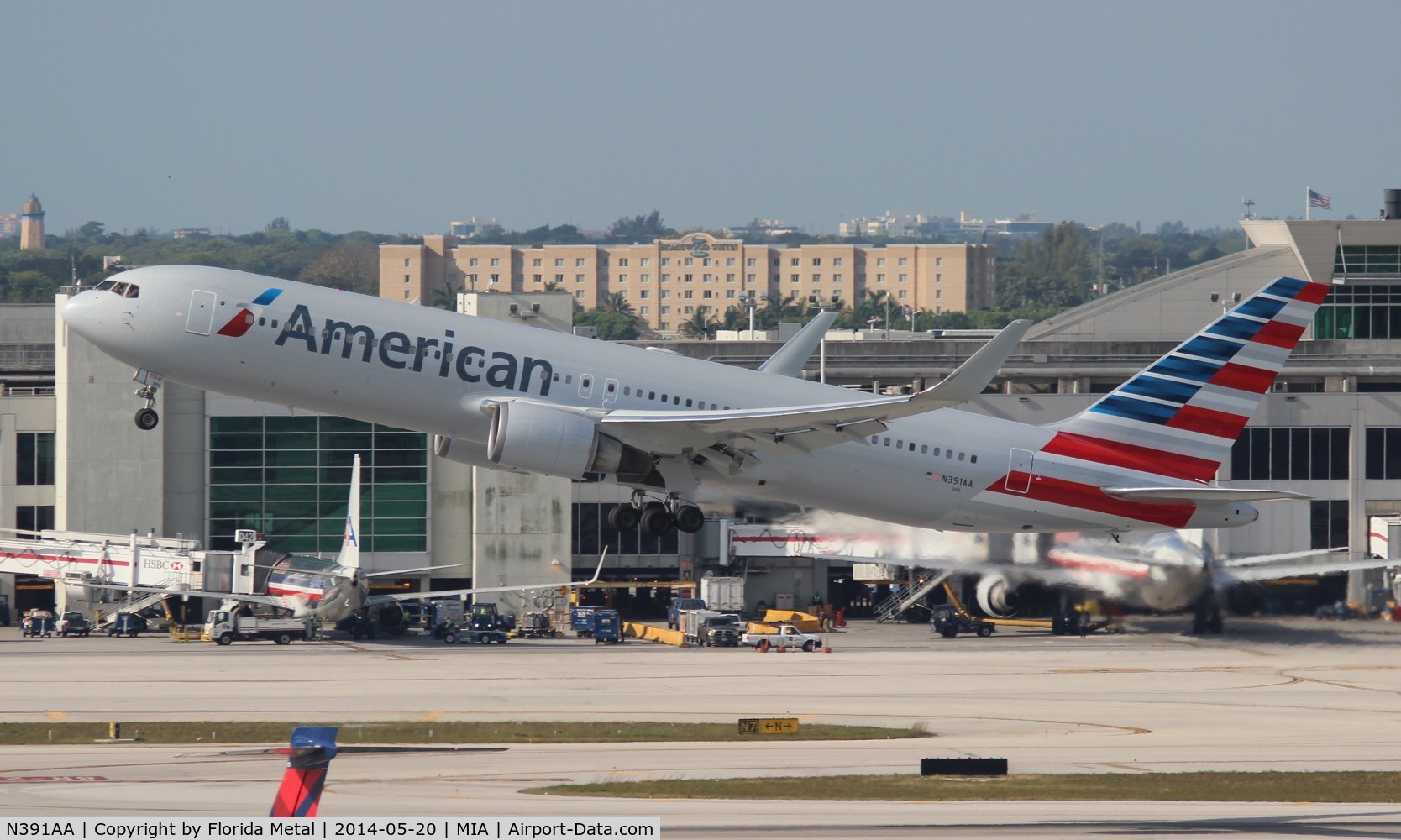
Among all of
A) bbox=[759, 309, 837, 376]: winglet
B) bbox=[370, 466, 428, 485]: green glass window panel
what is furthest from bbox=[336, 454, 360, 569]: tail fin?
bbox=[759, 309, 837, 376]: winglet

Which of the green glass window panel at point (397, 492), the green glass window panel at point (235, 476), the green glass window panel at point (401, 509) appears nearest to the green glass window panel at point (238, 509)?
the green glass window panel at point (235, 476)

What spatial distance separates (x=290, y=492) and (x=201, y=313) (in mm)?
45673

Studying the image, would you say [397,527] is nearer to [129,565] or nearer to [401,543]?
[401,543]

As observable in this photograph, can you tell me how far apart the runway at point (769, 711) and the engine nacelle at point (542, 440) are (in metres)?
7.57

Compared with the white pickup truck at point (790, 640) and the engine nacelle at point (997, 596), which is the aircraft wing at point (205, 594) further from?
the engine nacelle at point (997, 596)

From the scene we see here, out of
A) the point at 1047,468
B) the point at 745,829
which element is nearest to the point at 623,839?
the point at 745,829

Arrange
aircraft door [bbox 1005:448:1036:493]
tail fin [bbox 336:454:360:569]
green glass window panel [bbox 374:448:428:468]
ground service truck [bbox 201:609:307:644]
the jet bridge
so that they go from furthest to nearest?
green glass window panel [bbox 374:448:428:468], tail fin [bbox 336:454:360:569], the jet bridge, ground service truck [bbox 201:609:307:644], aircraft door [bbox 1005:448:1036:493]

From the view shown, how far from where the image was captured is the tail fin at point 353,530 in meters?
77.4

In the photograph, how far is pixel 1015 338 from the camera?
4003cm

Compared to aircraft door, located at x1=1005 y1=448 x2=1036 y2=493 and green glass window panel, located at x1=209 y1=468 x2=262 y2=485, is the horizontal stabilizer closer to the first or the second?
aircraft door, located at x1=1005 y1=448 x2=1036 y2=493

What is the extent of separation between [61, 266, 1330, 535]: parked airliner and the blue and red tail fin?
73.8 ft

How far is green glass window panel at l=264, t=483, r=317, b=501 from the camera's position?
87562 millimetres

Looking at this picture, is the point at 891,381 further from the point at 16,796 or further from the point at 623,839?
the point at 623,839

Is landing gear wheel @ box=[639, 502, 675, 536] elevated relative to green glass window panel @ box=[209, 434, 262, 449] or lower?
lower
